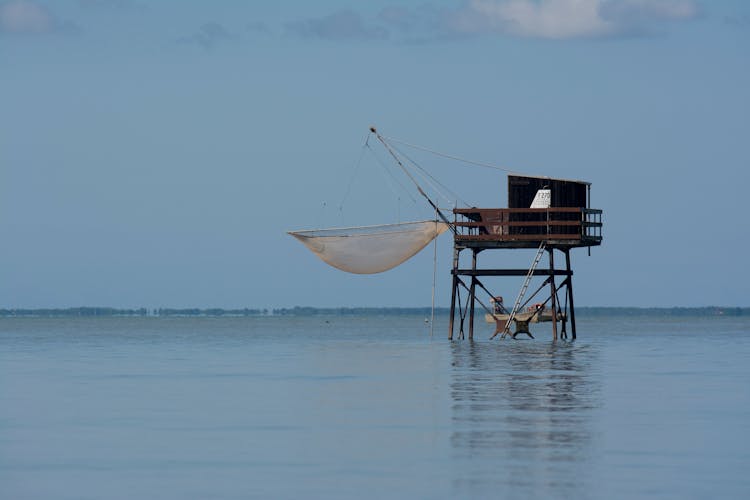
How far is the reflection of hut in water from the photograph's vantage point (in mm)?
21891

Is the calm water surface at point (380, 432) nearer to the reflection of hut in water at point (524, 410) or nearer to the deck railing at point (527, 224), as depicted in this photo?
the reflection of hut in water at point (524, 410)

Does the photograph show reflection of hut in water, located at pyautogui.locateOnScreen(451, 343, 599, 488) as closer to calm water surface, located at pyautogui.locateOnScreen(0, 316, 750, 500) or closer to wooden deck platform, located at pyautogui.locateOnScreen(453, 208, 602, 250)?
calm water surface, located at pyautogui.locateOnScreen(0, 316, 750, 500)

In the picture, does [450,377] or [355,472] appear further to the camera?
[450,377]

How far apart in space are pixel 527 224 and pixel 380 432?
37837mm

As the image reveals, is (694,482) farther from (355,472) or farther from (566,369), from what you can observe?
(566,369)

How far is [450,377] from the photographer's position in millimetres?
39938

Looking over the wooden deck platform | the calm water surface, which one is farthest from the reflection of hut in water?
the wooden deck platform

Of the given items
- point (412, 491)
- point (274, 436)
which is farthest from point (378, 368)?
point (412, 491)

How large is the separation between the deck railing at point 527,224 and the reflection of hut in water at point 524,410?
42.0 feet

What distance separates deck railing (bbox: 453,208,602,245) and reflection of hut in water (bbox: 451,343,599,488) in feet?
42.0

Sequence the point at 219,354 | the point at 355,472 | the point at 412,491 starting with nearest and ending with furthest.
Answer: the point at 412,491
the point at 355,472
the point at 219,354

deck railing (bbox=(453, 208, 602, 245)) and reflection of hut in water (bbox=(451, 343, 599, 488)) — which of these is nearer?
reflection of hut in water (bbox=(451, 343, 599, 488))

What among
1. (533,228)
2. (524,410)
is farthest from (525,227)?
(524,410)

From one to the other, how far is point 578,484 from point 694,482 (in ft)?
6.05
